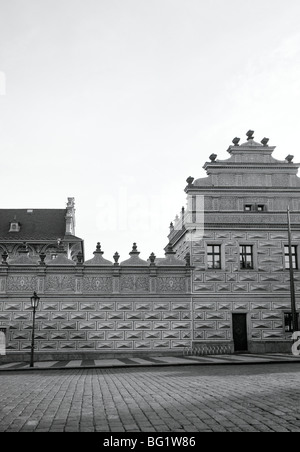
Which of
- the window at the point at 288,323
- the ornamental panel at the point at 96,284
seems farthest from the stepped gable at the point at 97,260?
the window at the point at 288,323

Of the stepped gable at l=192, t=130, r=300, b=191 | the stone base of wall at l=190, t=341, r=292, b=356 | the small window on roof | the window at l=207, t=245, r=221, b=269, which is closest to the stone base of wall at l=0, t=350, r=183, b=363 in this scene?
the stone base of wall at l=190, t=341, r=292, b=356

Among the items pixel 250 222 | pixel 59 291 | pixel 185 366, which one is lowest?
pixel 185 366

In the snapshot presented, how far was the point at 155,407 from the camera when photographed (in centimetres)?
641

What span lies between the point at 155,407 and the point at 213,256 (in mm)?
17278

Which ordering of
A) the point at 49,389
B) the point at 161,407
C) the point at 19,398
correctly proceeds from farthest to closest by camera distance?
the point at 49,389, the point at 19,398, the point at 161,407

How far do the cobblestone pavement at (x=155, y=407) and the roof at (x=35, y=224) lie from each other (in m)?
34.1

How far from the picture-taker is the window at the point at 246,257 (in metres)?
23.4

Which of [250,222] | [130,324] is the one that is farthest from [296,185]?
[130,324]

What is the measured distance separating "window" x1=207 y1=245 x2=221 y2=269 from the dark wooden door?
8.38 ft

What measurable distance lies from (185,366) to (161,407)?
935 centimetres
